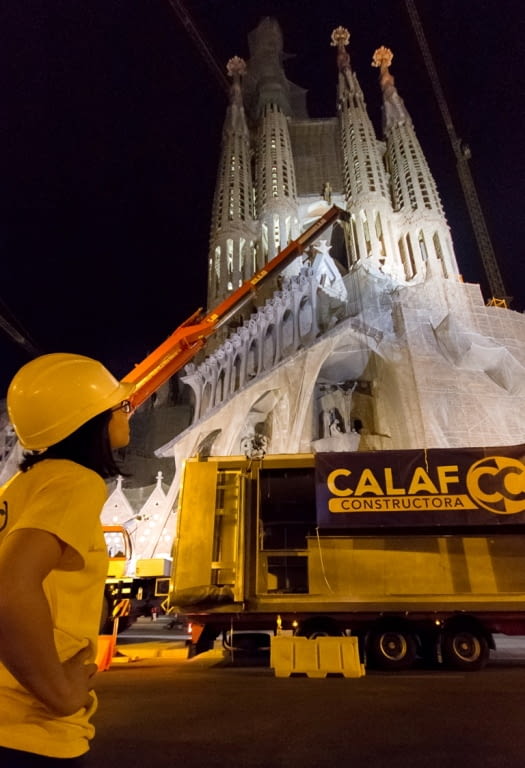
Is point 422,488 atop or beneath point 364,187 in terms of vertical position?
beneath

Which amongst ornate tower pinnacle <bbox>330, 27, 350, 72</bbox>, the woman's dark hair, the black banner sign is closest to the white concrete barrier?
the black banner sign

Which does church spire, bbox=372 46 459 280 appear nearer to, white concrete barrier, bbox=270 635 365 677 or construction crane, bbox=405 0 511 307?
construction crane, bbox=405 0 511 307

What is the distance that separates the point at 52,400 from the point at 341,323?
24.6 m

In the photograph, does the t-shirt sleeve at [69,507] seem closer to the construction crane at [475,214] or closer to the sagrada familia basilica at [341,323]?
the sagrada familia basilica at [341,323]

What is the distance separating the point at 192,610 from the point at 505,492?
21.1 feet

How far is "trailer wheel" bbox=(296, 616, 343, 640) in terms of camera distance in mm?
8203

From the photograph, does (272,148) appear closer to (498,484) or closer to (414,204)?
(414,204)

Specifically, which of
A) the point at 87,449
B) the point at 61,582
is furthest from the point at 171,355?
the point at 61,582

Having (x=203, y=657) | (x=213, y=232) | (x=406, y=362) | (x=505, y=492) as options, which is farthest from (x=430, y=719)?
(x=213, y=232)

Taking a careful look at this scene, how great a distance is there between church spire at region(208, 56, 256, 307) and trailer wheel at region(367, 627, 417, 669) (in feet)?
117

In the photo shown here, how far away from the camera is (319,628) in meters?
8.27

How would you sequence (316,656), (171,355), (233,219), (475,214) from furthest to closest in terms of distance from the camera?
1. (475,214)
2. (233,219)
3. (171,355)
4. (316,656)

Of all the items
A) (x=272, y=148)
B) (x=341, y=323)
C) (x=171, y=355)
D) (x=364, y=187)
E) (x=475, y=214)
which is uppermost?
(x=272, y=148)

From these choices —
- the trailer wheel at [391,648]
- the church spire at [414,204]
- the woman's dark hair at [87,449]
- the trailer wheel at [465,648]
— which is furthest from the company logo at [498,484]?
the church spire at [414,204]
